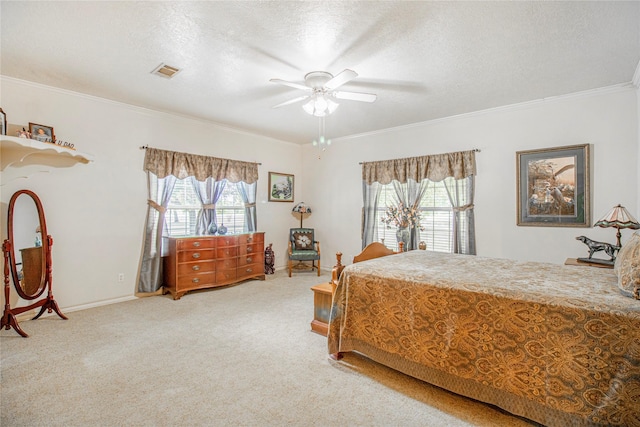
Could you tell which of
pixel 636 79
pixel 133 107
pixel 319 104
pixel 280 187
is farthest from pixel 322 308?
pixel 636 79

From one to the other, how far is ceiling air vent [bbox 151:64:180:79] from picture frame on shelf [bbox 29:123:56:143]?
4.98ft

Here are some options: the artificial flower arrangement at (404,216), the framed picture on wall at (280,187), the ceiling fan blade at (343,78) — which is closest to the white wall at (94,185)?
the framed picture on wall at (280,187)

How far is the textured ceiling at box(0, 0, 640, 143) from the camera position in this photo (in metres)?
2.09

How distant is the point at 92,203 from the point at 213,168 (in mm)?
1748

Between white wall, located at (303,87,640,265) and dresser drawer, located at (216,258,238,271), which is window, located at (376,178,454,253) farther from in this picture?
dresser drawer, located at (216,258,238,271)

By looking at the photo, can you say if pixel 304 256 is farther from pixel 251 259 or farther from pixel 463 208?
pixel 463 208

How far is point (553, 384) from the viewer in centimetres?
159

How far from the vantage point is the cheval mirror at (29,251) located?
3.10m

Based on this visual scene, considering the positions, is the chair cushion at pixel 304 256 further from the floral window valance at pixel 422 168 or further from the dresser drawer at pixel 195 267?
the floral window valance at pixel 422 168

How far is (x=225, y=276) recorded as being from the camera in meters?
4.72

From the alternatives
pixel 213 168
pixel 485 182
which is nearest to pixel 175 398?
pixel 213 168

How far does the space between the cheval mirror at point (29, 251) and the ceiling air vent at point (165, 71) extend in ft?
6.51

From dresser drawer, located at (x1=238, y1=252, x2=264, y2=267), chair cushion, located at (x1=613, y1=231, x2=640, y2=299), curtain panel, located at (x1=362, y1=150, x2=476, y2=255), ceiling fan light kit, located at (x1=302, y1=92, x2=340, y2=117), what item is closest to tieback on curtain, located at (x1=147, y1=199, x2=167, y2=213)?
dresser drawer, located at (x1=238, y1=252, x2=264, y2=267)

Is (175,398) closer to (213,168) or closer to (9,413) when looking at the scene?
(9,413)
